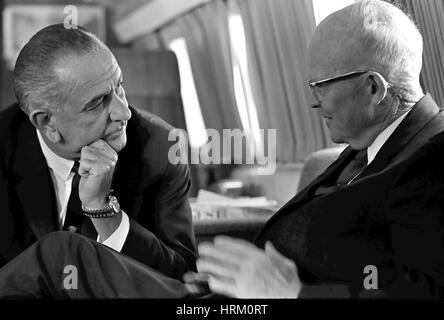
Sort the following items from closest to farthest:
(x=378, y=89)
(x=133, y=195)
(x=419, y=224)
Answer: (x=419, y=224)
(x=378, y=89)
(x=133, y=195)

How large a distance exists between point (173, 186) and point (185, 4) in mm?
391

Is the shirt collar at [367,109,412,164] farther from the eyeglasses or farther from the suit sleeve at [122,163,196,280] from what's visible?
the suit sleeve at [122,163,196,280]

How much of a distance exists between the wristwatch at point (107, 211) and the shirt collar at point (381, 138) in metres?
0.53

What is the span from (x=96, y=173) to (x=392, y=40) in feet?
2.15

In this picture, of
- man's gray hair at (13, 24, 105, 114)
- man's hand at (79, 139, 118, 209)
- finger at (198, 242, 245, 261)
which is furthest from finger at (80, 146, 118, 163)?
finger at (198, 242, 245, 261)

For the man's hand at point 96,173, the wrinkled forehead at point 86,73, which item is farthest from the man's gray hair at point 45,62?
the man's hand at point 96,173

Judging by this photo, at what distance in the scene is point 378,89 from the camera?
4.42 ft

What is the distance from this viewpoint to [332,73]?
135 cm

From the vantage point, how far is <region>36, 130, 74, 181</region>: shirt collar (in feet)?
4.71

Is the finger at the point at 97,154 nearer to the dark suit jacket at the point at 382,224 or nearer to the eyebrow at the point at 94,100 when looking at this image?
the eyebrow at the point at 94,100

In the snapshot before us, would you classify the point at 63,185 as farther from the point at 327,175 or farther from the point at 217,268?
the point at 327,175

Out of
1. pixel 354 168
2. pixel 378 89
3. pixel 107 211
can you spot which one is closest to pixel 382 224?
pixel 354 168
